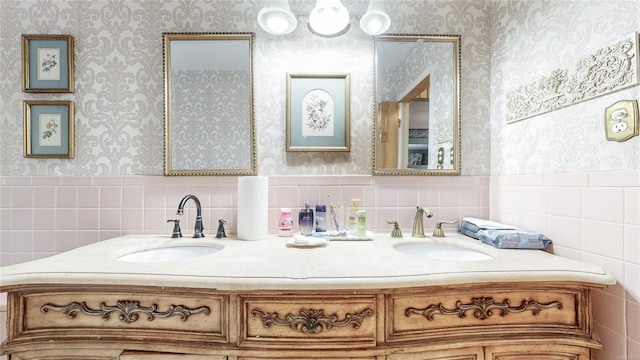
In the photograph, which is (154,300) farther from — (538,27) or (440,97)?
(538,27)

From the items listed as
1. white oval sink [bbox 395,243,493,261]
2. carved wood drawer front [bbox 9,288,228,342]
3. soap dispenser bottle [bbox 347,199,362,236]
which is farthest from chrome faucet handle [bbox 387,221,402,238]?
carved wood drawer front [bbox 9,288,228,342]

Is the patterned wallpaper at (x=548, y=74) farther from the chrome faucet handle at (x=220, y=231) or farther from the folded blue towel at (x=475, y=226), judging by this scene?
the chrome faucet handle at (x=220, y=231)

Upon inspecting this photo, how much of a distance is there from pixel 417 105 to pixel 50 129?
6.47ft

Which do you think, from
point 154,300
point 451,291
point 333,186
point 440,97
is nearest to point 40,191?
point 154,300

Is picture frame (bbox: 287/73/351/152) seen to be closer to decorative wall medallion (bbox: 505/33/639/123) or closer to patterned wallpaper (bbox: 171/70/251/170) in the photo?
patterned wallpaper (bbox: 171/70/251/170)

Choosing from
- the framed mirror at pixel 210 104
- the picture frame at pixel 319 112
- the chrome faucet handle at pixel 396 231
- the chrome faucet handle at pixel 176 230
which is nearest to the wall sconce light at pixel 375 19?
the picture frame at pixel 319 112

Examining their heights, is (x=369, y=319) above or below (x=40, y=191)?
below

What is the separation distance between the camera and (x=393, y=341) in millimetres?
882

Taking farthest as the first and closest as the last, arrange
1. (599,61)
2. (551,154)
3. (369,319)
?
(551,154) → (599,61) → (369,319)

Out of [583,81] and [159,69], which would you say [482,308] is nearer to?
[583,81]

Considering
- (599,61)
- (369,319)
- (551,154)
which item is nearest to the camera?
(369,319)

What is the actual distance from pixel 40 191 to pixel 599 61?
2582 mm

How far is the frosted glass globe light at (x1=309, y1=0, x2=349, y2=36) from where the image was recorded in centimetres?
141

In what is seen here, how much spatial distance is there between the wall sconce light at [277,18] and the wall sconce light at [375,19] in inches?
14.6
